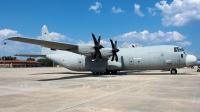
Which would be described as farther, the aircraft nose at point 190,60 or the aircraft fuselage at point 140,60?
the aircraft fuselage at point 140,60

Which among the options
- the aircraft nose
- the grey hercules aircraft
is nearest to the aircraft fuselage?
the grey hercules aircraft

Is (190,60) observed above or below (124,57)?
below

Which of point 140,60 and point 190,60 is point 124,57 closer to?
point 140,60

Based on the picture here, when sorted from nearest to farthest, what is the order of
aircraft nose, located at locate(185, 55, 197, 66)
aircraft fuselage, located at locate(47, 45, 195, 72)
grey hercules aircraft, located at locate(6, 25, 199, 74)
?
grey hercules aircraft, located at locate(6, 25, 199, 74), aircraft nose, located at locate(185, 55, 197, 66), aircraft fuselage, located at locate(47, 45, 195, 72)

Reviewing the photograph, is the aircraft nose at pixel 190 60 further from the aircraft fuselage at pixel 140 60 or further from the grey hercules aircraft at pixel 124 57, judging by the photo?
the aircraft fuselage at pixel 140 60

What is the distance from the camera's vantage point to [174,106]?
7227 millimetres

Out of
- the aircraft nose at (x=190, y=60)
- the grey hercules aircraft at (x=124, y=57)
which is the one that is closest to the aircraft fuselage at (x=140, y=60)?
the grey hercules aircraft at (x=124, y=57)

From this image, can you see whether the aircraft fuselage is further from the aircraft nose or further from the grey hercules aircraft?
the aircraft nose

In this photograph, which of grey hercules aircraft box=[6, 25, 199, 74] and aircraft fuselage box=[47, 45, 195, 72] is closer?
grey hercules aircraft box=[6, 25, 199, 74]

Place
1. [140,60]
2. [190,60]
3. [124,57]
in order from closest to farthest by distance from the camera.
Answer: [190,60] → [140,60] → [124,57]

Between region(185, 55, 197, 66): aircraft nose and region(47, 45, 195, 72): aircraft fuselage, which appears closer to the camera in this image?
region(185, 55, 197, 66): aircraft nose

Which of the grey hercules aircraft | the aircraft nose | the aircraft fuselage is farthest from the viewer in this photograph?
the aircraft fuselage

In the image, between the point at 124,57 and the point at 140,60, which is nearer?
the point at 140,60

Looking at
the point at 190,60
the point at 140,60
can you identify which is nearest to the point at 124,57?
the point at 140,60
